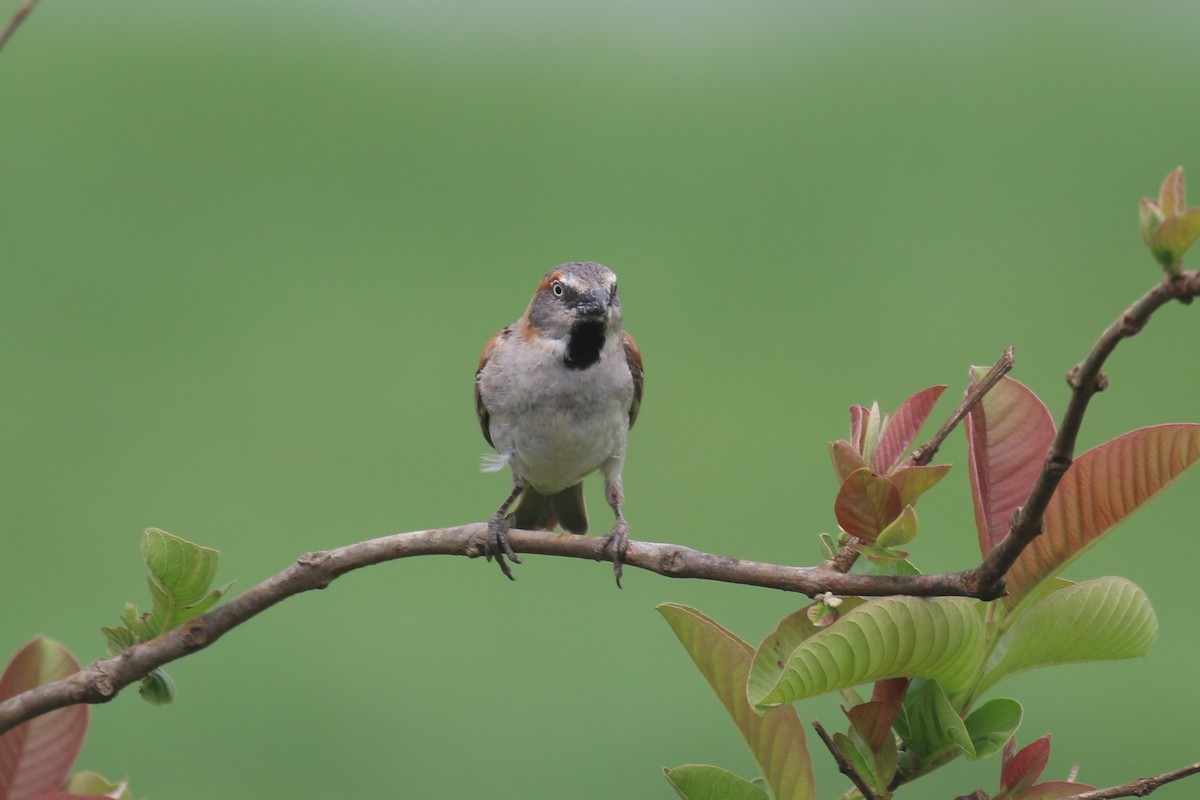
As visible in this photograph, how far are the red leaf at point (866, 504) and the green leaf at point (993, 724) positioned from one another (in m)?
0.26

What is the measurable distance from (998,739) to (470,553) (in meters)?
0.83

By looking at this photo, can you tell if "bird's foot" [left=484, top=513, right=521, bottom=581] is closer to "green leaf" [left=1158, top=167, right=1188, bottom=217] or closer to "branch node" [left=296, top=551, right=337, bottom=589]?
"branch node" [left=296, top=551, right=337, bottom=589]

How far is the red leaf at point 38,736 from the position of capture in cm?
194

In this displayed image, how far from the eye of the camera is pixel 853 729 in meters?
1.57

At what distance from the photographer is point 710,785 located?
1.57 meters

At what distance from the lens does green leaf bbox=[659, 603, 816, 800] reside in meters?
1.57

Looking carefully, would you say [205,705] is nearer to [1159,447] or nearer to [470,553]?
[470,553]

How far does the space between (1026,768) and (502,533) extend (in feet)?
4.56

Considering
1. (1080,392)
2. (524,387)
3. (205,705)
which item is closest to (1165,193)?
(1080,392)

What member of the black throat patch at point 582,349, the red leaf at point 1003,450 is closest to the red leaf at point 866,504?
the red leaf at point 1003,450

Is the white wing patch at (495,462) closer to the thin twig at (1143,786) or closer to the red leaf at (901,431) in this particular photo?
the red leaf at (901,431)

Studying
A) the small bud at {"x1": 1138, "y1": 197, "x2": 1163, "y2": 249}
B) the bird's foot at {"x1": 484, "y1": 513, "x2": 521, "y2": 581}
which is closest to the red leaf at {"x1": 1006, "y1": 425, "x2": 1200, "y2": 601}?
the small bud at {"x1": 1138, "y1": 197, "x2": 1163, "y2": 249}

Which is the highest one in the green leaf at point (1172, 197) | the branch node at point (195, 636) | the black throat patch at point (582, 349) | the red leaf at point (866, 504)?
the black throat patch at point (582, 349)

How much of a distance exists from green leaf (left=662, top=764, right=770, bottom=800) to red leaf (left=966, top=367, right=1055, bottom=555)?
1.42 feet
